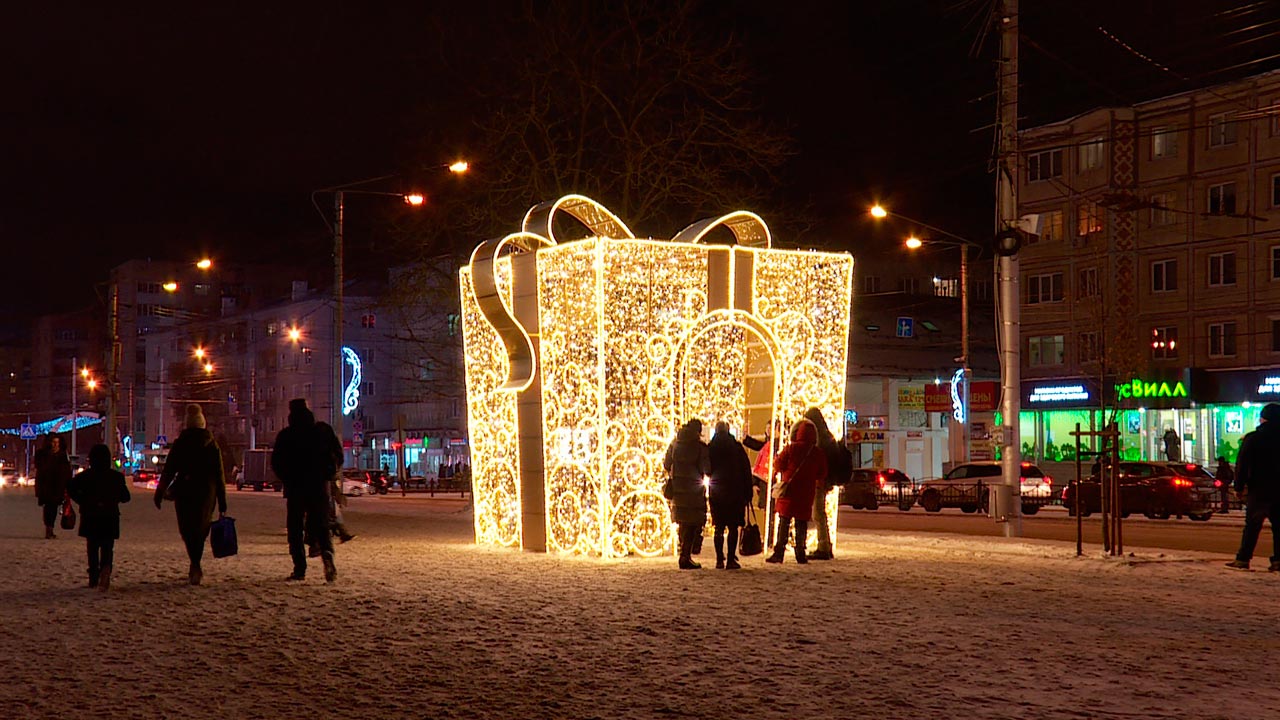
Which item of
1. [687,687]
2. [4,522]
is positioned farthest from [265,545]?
[687,687]

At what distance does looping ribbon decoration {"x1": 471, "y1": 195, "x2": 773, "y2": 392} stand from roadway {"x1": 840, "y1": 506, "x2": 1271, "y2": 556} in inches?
279

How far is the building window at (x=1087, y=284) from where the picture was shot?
179 feet

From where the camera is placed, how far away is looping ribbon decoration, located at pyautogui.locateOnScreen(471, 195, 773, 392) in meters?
18.6

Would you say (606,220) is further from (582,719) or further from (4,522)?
(4,522)

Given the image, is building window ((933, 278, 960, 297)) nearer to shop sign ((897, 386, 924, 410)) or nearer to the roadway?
shop sign ((897, 386, 924, 410))

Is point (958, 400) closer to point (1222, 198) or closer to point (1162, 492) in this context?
point (1162, 492)

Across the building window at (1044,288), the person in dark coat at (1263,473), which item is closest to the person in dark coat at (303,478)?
the person in dark coat at (1263,473)

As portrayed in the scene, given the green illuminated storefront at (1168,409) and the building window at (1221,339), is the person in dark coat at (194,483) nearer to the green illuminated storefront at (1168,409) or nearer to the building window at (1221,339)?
the green illuminated storefront at (1168,409)

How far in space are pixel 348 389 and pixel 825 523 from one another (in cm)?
2150

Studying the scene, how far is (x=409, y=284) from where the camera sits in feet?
112

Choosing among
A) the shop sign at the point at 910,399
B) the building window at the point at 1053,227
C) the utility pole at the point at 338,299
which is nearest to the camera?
the utility pole at the point at 338,299

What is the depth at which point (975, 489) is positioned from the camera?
40.6m

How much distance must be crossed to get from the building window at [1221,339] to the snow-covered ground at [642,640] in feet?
115

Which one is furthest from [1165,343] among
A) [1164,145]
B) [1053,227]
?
[1053,227]
